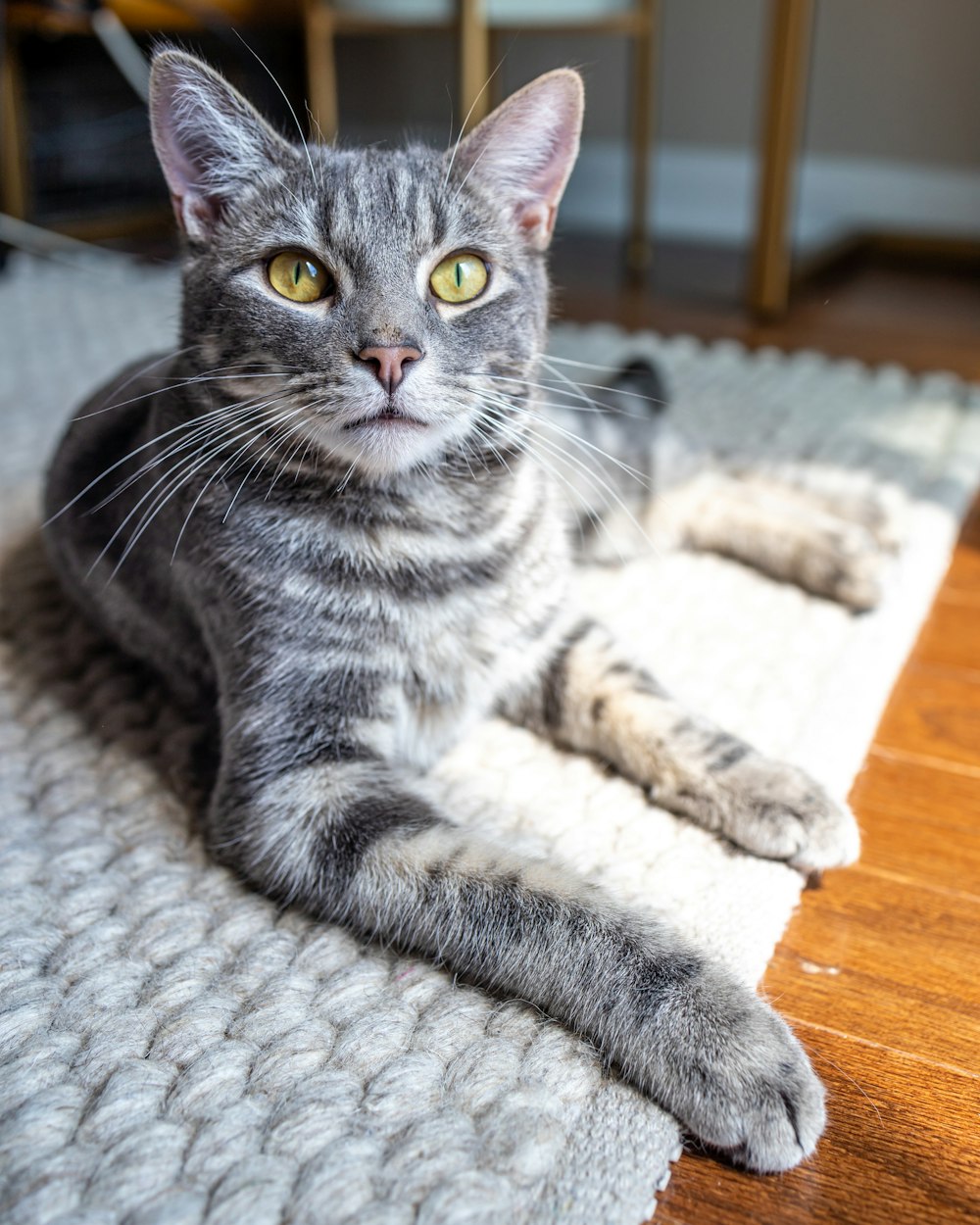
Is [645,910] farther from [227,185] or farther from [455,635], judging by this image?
[227,185]

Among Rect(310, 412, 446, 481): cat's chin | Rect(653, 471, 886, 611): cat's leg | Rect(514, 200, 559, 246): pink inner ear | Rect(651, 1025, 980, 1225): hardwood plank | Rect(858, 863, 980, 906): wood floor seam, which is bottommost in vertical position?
Rect(651, 1025, 980, 1225): hardwood plank

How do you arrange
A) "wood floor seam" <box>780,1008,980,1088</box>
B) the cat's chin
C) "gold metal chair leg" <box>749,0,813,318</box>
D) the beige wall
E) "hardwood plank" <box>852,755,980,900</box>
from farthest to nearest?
the beige wall, "gold metal chair leg" <box>749,0,813,318</box>, "hardwood plank" <box>852,755,980,900</box>, the cat's chin, "wood floor seam" <box>780,1008,980,1088</box>

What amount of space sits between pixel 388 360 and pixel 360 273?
3.8 inches

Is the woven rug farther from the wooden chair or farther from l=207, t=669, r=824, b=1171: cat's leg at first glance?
the wooden chair

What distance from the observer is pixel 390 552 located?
1.01 metres

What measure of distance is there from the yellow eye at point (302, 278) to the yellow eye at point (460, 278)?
0.09 m

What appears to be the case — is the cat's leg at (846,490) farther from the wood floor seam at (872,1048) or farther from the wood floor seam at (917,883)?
the wood floor seam at (872,1048)

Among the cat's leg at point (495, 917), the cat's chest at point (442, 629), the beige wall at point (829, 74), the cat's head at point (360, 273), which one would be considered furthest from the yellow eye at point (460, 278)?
the beige wall at point (829, 74)

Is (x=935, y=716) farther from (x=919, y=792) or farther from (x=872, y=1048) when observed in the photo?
(x=872, y=1048)

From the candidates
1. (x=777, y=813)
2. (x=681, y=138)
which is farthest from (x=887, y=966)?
(x=681, y=138)

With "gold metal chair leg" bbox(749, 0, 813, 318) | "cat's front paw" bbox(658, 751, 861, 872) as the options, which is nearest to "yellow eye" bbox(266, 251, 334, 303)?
"cat's front paw" bbox(658, 751, 861, 872)

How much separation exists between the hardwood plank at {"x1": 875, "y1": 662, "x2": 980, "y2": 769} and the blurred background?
1312mm

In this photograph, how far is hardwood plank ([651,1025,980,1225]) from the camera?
711 millimetres

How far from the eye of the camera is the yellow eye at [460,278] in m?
0.97
